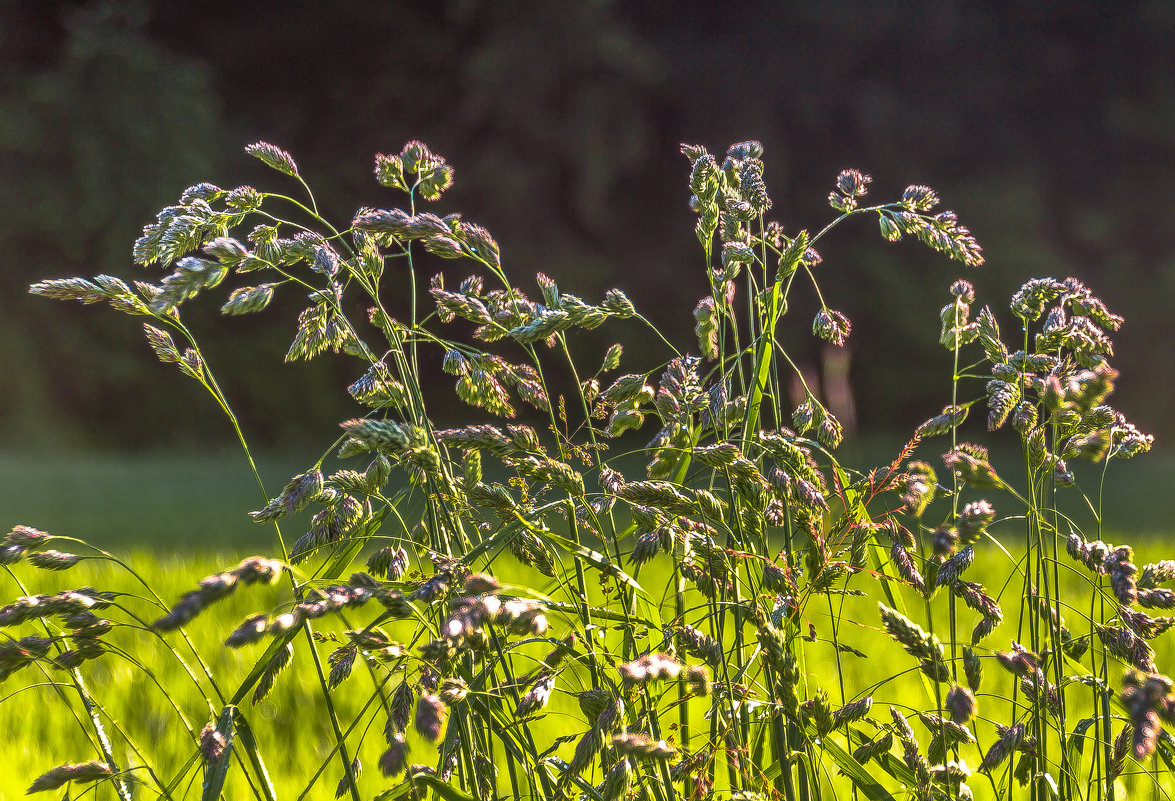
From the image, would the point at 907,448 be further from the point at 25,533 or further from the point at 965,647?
the point at 25,533

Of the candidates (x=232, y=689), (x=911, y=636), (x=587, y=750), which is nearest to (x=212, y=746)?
(x=587, y=750)

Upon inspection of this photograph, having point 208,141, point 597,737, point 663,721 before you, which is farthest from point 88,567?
point 208,141

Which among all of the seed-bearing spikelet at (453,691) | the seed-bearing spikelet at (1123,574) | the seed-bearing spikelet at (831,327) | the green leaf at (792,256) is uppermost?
the seed-bearing spikelet at (831,327)

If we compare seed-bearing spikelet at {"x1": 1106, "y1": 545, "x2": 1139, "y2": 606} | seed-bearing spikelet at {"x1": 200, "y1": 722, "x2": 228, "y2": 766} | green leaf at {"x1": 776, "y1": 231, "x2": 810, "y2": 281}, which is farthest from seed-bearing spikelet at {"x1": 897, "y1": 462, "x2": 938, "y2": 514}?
seed-bearing spikelet at {"x1": 200, "y1": 722, "x2": 228, "y2": 766}

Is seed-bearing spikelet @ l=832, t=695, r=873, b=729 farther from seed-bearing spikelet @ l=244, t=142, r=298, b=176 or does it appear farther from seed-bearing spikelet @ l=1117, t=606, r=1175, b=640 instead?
seed-bearing spikelet @ l=244, t=142, r=298, b=176

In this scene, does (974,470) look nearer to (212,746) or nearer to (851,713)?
(851,713)

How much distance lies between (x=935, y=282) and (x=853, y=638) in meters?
3.86

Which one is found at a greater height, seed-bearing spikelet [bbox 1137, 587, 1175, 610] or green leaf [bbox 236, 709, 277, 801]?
seed-bearing spikelet [bbox 1137, 587, 1175, 610]

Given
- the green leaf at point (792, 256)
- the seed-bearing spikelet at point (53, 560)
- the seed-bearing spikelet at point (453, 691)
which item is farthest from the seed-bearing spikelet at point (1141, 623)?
the seed-bearing spikelet at point (53, 560)

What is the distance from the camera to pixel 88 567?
310 cm

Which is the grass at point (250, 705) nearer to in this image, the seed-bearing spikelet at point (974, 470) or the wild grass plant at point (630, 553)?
the wild grass plant at point (630, 553)

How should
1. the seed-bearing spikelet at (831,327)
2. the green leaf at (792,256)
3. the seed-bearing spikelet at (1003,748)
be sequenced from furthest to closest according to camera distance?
the seed-bearing spikelet at (831,327)
the green leaf at (792,256)
the seed-bearing spikelet at (1003,748)

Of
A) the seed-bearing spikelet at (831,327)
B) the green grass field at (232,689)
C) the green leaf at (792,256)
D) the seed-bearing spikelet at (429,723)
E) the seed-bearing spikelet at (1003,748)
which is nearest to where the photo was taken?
the seed-bearing spikelet at (429,723)

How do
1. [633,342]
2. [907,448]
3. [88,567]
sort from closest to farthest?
[907,448] < [88,567] < [633,342]
